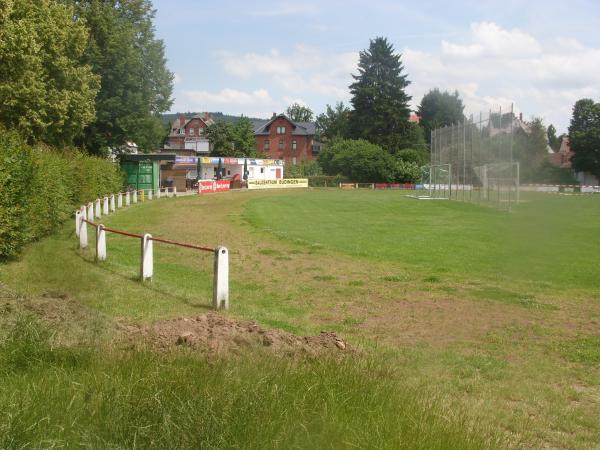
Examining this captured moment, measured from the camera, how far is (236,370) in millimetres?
5156

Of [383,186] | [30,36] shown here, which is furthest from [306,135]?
[30,36]

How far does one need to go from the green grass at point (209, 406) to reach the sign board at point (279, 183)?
72.6 meters

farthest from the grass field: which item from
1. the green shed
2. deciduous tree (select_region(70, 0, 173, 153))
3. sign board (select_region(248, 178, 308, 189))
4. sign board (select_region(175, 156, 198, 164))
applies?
sign board (select_region(248, 178, 308, 189))

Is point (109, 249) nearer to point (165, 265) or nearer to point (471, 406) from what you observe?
point (165, 265)

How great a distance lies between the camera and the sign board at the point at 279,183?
78812 mm

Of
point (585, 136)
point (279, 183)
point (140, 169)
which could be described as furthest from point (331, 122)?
point (585, 136)

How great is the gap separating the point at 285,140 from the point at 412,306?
113980 millimetres

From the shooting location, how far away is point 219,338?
6734mm

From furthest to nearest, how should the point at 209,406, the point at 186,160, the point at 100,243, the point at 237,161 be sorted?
1. the point at 237,161
2. the point at 186,160
3. the point at 100,243
4. the point at 209,406

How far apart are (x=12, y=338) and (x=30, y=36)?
22349 mm

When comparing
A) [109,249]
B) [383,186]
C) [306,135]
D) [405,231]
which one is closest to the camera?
[109,249]

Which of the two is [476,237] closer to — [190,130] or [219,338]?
[219,338]

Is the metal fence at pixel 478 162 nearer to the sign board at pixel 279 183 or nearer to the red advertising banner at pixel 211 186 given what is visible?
the red advertising banner at pixel 211 186

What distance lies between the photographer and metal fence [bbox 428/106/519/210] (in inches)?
1240
